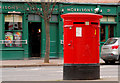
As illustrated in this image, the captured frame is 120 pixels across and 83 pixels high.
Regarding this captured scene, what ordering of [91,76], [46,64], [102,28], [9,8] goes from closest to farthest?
[91,76] < [46,64] < [9,8] < [102,28]

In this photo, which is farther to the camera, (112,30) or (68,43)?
(112,30)

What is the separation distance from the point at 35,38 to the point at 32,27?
931mm

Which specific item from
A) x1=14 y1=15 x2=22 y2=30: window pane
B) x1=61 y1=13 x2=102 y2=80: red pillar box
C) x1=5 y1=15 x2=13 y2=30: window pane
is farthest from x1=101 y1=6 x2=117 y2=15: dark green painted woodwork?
x1=61 y1=13 x2=102 y2=80: red pillar box

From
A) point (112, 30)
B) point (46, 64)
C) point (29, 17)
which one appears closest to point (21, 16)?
point (29, 17)

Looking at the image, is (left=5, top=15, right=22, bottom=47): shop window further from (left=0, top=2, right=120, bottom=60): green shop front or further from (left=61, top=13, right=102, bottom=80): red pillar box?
(left=61, top=13, right=102, bottom=80): red pillar box

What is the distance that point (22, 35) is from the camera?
21266 millimetres

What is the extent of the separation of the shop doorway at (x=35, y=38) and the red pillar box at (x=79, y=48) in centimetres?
1340

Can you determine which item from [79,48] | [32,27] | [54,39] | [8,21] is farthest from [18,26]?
[79,48]

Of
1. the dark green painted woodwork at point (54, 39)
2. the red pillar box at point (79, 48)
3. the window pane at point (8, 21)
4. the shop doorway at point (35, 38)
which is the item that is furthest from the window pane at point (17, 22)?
the red pillar box at point (79, 48)

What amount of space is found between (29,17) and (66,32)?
13.0 m

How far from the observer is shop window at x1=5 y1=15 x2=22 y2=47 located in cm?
2109

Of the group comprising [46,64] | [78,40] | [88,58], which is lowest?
[46,64]

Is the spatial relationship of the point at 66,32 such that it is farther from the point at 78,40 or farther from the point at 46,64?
the point at 46,64

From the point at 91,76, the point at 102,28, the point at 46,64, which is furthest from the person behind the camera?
the point at 102,28
